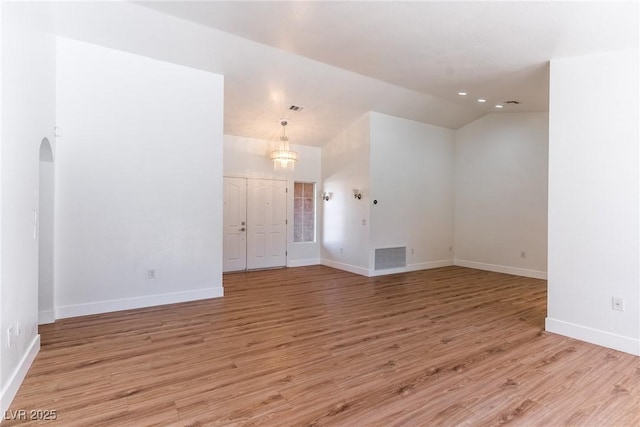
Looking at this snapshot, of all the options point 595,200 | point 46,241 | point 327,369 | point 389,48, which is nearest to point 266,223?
point 46,241

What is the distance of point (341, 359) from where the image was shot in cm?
287

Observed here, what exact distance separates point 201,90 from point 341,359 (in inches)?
160

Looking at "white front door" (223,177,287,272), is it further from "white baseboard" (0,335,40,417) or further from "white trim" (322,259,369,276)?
"white baseboard" (0,335,40,417)

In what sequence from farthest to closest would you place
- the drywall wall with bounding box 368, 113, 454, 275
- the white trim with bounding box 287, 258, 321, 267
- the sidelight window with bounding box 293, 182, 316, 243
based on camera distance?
1. the sidelight window with bounding box 293, 182, 316, 243
2. the white trim with bounding box 287, 258, 321, 267
3. the drywall wall with bounding box 368, 113, 454, 275

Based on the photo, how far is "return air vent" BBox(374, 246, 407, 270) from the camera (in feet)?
21.5

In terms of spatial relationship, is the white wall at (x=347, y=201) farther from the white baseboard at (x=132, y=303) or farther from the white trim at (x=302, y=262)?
the white baseboard at (x=132, y=303)

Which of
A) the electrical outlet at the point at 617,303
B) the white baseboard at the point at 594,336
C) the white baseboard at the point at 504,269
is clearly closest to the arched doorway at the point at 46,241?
the white baseboard at the point at 594,336

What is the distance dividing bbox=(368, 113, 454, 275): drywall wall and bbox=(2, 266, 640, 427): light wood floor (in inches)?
96.0

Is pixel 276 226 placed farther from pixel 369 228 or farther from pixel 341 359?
pixel 341 359

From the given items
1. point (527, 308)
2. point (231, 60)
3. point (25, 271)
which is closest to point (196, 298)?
point (25, 271)

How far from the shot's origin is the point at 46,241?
3.75 metres

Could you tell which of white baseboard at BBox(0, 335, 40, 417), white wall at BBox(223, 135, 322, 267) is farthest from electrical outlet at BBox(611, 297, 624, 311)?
white wall at BBox(223, 135, 322, 267)

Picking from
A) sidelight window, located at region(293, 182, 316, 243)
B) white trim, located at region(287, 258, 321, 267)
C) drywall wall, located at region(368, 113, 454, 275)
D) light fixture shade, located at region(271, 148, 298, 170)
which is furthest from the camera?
sidelight window, located at region(293, 182, 316, 243)

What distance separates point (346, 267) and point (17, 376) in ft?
17.9
